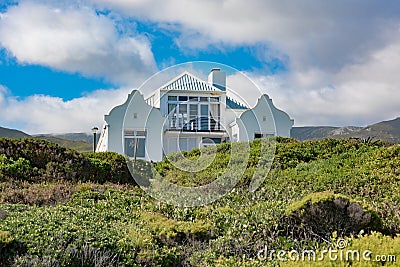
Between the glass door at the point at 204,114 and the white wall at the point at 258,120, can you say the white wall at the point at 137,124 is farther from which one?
the white wall at the point at 258,120

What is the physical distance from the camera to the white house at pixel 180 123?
1577 cm

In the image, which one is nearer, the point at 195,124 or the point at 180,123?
the point at 195,124

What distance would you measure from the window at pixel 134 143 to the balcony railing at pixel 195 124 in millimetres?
1408

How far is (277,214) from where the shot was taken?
7.67 meters

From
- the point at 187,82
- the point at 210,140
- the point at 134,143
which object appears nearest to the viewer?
the point at 187,82

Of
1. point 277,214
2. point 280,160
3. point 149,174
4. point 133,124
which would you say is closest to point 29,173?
point 149,174

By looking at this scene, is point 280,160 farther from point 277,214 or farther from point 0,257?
point 0,257

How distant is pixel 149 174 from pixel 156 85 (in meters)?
2.64

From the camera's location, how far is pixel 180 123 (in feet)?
69.4

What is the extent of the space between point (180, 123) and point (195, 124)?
2.04 ft

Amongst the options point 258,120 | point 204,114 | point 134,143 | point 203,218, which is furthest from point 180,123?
point 203,218

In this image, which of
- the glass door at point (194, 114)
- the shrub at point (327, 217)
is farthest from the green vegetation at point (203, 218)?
the glass door at point (194, 114)

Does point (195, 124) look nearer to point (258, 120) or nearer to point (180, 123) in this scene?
point (180, 123)

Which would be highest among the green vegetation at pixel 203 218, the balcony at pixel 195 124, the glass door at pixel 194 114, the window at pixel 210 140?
the glass door at pixel 194 114
